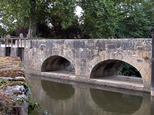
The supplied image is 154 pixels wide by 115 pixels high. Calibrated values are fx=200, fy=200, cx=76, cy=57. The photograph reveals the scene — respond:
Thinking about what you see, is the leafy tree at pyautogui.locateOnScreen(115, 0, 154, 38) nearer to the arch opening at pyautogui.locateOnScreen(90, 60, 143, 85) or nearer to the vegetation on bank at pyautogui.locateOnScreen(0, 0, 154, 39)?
the vegetation on bank at pyautogui.locateOnScreen(0, 0, 154, 39)

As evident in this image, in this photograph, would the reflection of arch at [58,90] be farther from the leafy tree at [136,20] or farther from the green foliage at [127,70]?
the leafy tree at [136,20]

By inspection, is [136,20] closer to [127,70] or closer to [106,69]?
[127,70]

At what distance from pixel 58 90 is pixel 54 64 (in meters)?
4.71

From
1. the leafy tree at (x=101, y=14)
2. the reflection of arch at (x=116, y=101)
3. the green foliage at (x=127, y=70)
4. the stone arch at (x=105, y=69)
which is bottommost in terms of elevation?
the reflection of arch at (x=116, y=101)

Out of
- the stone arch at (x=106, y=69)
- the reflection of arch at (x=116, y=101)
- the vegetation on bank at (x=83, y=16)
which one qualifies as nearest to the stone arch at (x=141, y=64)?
the reflection of arch at (x=116, y=101)

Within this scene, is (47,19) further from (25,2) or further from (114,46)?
(114,46)

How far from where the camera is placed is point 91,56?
33.5 feet

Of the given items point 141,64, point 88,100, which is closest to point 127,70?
point 141,64

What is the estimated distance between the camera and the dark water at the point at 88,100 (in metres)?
6.52

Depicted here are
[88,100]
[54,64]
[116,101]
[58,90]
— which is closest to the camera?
[116,101]

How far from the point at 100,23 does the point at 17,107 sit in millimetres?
15695

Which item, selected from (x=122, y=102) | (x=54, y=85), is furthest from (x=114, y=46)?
(x=54, y=85)

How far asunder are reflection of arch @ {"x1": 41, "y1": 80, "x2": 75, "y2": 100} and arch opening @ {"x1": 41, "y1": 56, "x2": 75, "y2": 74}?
2.24 m

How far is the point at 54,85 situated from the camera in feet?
33.4
